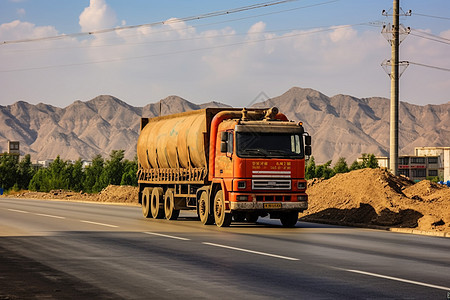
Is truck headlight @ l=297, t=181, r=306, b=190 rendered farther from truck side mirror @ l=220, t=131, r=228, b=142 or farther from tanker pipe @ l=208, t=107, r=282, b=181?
truck side mirror @ l=220, t=131, r=228, b=142

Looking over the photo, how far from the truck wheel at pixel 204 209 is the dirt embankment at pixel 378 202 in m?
5.59

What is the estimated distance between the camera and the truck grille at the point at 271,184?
2370 centimetres

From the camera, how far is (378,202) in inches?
1155

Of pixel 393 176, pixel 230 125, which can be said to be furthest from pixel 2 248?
pixel 393 176

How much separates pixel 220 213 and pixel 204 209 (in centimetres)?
145

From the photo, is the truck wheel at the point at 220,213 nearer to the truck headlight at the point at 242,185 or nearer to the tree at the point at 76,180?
the truck headlight at the point at 242,185

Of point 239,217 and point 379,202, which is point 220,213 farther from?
point 379,202

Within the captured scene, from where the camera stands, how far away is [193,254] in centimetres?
1550

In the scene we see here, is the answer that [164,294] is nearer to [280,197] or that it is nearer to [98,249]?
[98,249]

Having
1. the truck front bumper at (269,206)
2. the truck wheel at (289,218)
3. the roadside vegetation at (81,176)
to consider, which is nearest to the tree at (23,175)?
the roadside vegetation at (81,176)

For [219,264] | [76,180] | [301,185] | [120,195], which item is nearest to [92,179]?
[76,180]

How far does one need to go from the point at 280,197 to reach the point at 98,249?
28.6ft

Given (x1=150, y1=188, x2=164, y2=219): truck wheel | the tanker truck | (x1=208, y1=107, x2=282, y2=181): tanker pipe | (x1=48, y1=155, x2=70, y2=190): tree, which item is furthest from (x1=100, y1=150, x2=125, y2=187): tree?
(x1=208, y1=107, x2=282, y2=181): tanker pipe

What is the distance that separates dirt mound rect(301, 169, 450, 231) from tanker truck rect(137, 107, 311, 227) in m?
3.99
